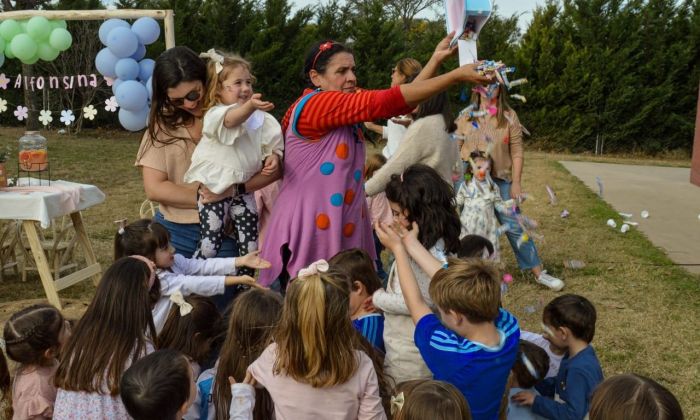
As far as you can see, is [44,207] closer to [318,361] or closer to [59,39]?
[59,39]

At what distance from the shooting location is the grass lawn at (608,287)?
13.2ft

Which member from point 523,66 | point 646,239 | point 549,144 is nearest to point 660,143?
point 549,144

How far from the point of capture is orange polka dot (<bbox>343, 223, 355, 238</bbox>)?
2793 mm

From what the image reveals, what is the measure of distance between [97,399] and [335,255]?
3.25 ft

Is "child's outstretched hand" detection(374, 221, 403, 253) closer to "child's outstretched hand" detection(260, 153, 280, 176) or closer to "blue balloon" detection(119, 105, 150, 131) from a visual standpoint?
"child's outstretched hand" detection(260, 153, 280, 176)

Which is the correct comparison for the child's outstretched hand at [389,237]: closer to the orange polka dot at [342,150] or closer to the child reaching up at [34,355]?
the orange polka dot at [342,150]

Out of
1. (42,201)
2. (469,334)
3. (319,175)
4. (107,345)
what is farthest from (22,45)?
(469,334)

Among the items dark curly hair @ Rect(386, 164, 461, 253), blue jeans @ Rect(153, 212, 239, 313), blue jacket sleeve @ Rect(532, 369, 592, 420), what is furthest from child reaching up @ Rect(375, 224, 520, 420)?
blue jeans @ Rect(153, 212, 239, 313)

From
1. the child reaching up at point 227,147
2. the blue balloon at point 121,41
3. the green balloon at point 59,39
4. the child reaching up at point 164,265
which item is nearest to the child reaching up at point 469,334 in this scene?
the child reaching up at point 164,265

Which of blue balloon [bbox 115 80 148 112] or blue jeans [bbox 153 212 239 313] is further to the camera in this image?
blue balloon [bbox 115 80 148 112]

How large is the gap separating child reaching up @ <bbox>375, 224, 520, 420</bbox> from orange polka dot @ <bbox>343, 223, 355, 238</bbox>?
56 cm

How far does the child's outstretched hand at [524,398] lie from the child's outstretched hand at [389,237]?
2.85 feet

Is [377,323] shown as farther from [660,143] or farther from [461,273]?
[660,143]

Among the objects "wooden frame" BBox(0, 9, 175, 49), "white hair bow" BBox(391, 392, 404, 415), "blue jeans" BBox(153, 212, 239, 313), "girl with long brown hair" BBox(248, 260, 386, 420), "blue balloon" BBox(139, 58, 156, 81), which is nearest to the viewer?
"white hair bow" BBox(391, 392, 404, 415)
